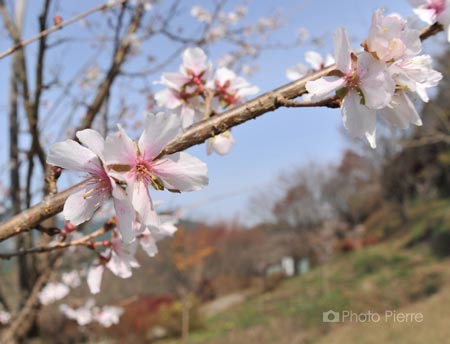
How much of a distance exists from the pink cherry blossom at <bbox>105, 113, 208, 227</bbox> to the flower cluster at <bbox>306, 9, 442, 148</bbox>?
198mm

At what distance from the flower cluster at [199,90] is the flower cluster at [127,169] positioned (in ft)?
1.13

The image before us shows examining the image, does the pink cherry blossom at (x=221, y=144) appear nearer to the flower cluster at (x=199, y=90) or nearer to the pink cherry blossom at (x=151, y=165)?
the flower cluster at (x=199, y=90)

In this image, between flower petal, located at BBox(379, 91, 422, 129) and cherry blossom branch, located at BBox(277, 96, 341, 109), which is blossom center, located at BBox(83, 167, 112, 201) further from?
flower petal, located at BBox(379, 91, 422, 129)

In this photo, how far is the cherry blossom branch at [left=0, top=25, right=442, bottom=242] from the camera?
573 millimetres

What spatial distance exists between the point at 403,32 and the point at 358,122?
0.14 metres

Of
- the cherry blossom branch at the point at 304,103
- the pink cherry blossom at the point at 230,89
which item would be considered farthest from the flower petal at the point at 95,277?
the cherry blossom branch at the point at 304,103

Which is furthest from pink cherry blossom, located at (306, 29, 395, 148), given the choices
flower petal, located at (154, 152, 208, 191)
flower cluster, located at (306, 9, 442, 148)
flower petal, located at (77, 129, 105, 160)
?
flower petal, located at (77, 129, 105, 160)

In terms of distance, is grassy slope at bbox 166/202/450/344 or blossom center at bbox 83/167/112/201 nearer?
blossom center at bbox 83/167/112/201

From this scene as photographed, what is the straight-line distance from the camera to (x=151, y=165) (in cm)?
59

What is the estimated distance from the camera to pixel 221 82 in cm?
93

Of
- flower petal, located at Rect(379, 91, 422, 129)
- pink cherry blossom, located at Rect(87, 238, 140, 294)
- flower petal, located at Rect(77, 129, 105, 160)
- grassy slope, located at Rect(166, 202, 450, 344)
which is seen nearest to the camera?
flower petal, located at Rect(77, 129, 105, 160)

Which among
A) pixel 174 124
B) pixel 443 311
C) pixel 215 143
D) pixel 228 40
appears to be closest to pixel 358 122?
pixel 174 124

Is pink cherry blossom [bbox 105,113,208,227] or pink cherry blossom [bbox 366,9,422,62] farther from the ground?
pink cherry blossom [bbox 366,9,422,62]

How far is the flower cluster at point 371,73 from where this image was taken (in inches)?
22.6
